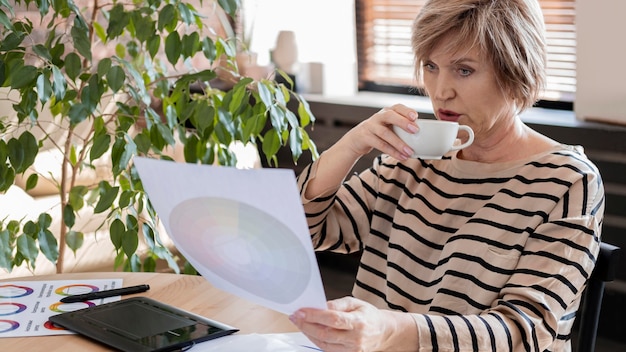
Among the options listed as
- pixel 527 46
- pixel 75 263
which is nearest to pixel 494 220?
pixel 527 46

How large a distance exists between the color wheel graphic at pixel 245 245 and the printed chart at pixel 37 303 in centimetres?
27

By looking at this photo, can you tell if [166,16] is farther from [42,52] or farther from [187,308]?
[187,308]

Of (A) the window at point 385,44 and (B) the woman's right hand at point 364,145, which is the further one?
(A) the window at point 385,44

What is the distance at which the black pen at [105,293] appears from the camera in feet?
4.47

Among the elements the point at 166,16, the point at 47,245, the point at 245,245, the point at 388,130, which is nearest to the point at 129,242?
the point at 47,245

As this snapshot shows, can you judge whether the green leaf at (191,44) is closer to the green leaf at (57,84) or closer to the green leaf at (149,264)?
the green leaf at (57,84)

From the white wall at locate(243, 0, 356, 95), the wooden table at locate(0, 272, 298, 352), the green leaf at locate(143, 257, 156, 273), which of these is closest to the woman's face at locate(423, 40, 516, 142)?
the wooden table at locate(0, 272, 298, 352)

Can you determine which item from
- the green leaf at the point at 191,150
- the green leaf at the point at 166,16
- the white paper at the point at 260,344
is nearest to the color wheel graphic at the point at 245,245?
the white paper at the point at 260,344

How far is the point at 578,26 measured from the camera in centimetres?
293

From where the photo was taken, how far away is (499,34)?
141 cm

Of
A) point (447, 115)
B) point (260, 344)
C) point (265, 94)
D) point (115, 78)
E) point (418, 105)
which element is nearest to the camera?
point (260, 344)

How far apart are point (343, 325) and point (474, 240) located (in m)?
0.43

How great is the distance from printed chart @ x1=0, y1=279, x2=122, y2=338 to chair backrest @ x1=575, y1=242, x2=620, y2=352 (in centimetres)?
72

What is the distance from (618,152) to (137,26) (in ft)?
5.29
